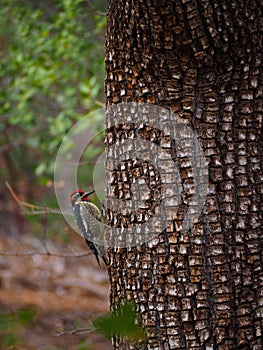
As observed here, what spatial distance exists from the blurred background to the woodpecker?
0.96 feet

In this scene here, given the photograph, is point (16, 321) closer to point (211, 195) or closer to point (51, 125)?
point (211, 195)

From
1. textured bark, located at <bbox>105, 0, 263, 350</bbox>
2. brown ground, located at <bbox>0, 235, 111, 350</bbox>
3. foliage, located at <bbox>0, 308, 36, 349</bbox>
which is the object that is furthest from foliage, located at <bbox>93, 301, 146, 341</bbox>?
brown ground, located at <bbox>0, 235, 111, 350</bbox>

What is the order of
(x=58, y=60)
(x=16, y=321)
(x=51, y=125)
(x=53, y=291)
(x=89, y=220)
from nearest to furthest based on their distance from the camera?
(x=16, y=321) → (x=89, y=220) → (x=58, y=60) → (x=51, y=125) → (x=53, y=291)

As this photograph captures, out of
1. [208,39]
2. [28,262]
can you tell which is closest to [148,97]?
[208,39]

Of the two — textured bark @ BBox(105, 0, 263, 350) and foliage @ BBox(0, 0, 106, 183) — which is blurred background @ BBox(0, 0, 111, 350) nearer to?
foliage @ BBox(0, 0, 106, 183)

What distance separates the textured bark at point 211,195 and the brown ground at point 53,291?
10.3 feet

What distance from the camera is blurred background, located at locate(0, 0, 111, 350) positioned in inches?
187

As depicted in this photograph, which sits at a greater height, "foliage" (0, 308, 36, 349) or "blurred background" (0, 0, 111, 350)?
"blurred background" (0, 0, 111, 350)

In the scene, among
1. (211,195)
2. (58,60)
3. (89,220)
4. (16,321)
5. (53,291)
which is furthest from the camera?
(53,291)

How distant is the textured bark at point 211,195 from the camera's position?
202 cm

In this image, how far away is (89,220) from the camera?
11.8 ft

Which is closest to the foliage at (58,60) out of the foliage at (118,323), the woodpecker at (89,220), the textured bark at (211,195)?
the woodpecker at (89,220)

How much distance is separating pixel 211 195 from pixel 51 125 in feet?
12.1

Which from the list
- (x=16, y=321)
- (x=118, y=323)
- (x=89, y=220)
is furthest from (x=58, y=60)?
(x=118, y=323)
